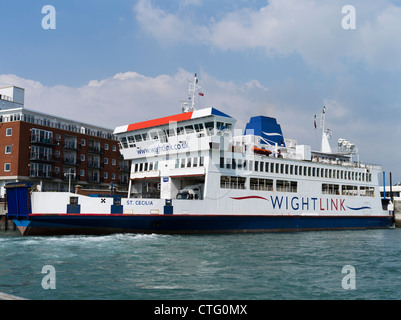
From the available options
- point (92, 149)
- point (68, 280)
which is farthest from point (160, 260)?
point (92, 149)

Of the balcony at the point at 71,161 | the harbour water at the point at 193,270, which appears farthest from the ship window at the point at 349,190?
the balcony at the point at 71,161

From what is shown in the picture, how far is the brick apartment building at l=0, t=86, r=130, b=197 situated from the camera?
45.9m

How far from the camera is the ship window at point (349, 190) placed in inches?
1558

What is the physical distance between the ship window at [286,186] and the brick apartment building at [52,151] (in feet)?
75.9

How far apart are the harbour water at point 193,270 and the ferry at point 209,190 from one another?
3.15m

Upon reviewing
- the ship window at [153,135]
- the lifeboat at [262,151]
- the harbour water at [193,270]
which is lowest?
the harbour water at [193,270]

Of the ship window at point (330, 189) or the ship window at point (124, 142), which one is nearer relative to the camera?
the ship window at point (124, 142)

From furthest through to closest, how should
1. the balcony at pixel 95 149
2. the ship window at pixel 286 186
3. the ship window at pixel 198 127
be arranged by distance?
1. the balcony at pixel 95 149
2. the ship window at pixel 286 186
3. the ship window at pixel 198 127

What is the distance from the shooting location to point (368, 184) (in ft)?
138

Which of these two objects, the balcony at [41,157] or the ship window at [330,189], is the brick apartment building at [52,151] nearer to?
the balcony at [41,157]

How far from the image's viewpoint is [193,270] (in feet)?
48.1

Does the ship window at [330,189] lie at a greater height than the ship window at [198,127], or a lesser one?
lesser

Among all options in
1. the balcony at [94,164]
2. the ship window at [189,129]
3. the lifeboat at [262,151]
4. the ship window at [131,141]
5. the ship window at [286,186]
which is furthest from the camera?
the balcony at [94,164]
